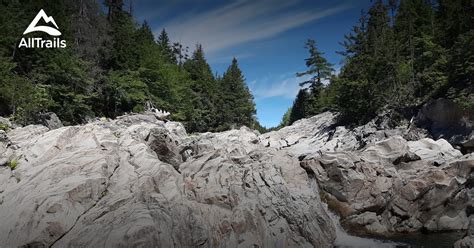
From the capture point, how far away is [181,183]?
700 inches

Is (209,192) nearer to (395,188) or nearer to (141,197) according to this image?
(141,197)

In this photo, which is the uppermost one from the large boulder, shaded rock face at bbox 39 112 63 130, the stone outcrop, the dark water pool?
shaded rock face at bbox 39 112 63 130

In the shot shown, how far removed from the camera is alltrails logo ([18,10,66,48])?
34188 millimetres

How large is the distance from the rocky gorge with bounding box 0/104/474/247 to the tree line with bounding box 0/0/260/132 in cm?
1192

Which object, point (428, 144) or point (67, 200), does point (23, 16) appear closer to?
point (67, 200)

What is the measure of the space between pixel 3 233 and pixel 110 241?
440 cm

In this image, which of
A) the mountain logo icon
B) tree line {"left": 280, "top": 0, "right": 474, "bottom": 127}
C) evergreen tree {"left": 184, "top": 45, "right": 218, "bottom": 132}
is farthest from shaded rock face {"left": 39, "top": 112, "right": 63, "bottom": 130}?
tree line {"left": 280, "top": 0, "right": 474, "bottom": 127}

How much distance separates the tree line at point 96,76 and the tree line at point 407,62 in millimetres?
23616

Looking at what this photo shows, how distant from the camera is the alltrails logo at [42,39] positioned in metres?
34.2

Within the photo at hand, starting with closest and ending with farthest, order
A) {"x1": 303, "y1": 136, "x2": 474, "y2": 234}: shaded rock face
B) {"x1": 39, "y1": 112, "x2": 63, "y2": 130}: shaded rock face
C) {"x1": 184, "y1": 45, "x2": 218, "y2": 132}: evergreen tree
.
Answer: {"x1": 303, "y1": 136, "x2": 474, "y2": 234}: shaded rock face, {"x1": 39, "y1": 112, "x2": 63, "y2": 130}: shaded rock face, {"x1": 184, "y1": 45, "x2": 218, "y2": 132}: evergreen tree

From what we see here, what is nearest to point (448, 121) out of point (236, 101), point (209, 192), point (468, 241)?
point (468, 241)

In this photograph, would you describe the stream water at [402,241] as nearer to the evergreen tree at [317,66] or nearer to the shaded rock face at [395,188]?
the shaded rock face at [395,188]

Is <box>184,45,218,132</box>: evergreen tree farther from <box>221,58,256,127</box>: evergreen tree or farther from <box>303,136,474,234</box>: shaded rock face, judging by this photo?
<box>303,136,474,234</box>: shaded rock face

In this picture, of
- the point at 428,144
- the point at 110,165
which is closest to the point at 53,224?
the point at 110,165
